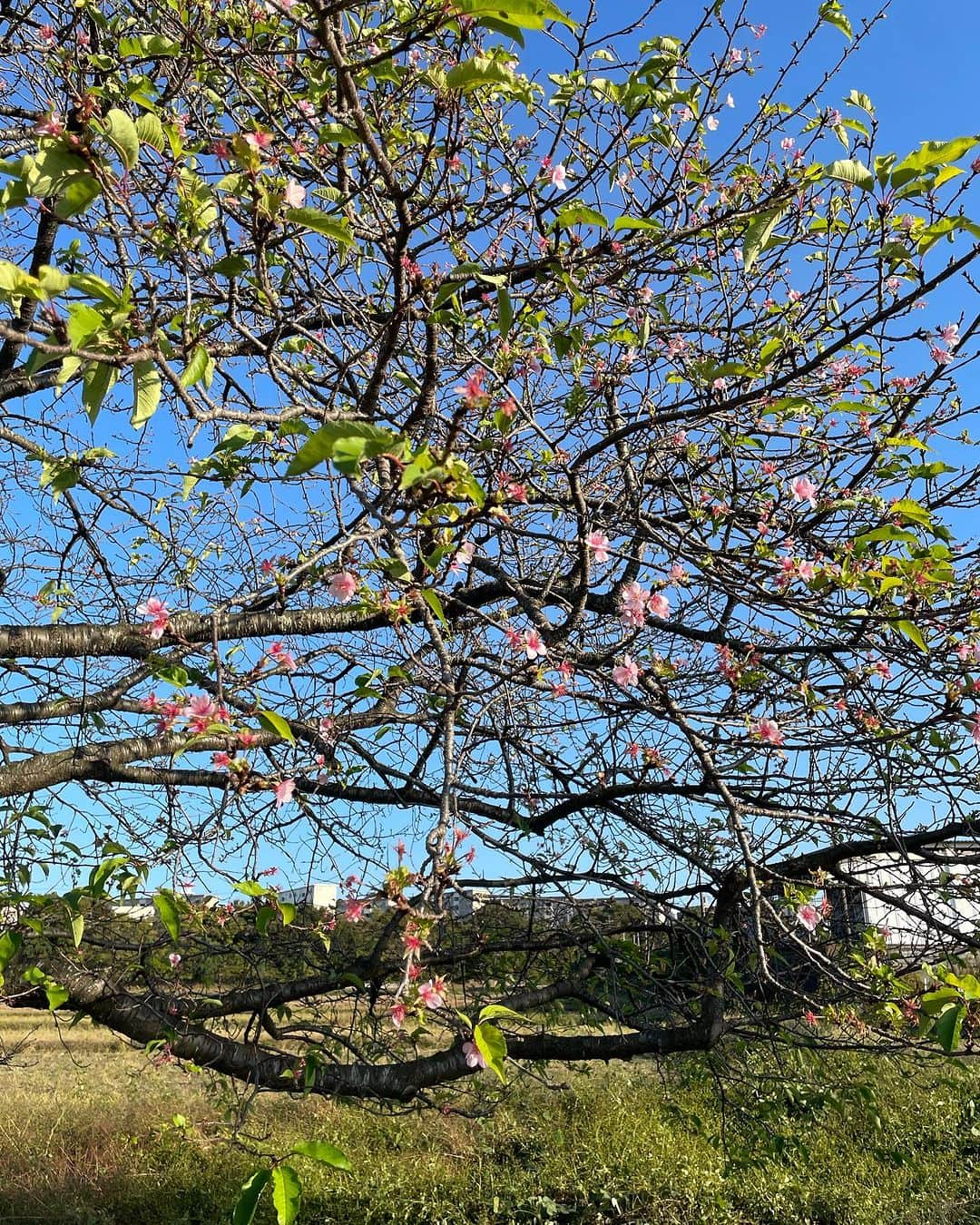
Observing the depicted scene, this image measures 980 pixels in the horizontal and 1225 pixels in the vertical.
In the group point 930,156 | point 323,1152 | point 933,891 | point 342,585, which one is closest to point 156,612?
point 342,585

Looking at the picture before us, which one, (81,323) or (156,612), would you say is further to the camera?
(156,612)

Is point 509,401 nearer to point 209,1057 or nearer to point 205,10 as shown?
point 205,10

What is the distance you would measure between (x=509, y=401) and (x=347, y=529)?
550 mm

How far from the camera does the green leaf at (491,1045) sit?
1.04 meters

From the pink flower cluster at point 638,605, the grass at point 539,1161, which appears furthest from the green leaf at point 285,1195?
the grass at point 539,1161

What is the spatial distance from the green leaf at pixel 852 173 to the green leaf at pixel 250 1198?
1.85 m

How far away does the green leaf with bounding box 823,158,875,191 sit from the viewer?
154 centimetres

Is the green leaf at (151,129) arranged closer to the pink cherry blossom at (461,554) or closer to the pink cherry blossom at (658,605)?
the pink cherry blossom at (461,554)

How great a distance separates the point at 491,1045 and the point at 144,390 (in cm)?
98

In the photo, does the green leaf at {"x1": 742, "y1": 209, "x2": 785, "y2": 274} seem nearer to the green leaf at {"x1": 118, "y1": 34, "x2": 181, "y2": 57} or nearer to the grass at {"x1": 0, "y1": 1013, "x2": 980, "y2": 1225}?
the green leaf at {"x1": 118, "y1": 34, "x2": 181, "y2": 57}

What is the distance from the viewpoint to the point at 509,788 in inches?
116

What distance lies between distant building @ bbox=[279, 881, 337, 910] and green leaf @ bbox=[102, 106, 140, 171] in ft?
7.24

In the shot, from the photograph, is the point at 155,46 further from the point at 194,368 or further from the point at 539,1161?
the point at 539,1161

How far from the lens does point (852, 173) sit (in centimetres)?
156
